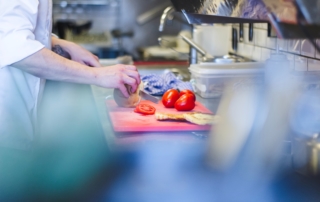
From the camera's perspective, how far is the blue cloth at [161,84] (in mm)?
2215

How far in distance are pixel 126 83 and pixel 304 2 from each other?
92 centimetres

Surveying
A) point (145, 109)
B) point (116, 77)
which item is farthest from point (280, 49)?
point (116, 77)

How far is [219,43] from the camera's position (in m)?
2.84

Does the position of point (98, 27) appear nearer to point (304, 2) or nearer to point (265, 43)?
point (265, 43)

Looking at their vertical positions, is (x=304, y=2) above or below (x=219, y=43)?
above

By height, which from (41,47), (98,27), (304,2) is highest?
(304,2)

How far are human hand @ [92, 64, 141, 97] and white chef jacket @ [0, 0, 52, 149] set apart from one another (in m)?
0.20

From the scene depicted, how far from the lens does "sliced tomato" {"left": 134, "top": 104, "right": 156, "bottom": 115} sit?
1793 millimetres

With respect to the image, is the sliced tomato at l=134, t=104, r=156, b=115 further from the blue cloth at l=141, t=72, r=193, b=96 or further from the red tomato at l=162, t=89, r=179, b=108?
the blue cloth at l=141, t=72, r=193, b=96

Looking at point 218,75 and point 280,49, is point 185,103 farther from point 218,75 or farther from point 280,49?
point 280,49

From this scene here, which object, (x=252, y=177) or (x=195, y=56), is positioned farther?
(x=195, y=56)

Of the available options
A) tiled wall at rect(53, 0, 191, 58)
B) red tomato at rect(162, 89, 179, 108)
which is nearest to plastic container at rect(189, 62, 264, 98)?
red tomato at rect(162, 89, 179, 108)

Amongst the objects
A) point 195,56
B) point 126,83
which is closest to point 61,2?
point 195,56

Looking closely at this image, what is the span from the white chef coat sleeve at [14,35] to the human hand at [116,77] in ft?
0.67
